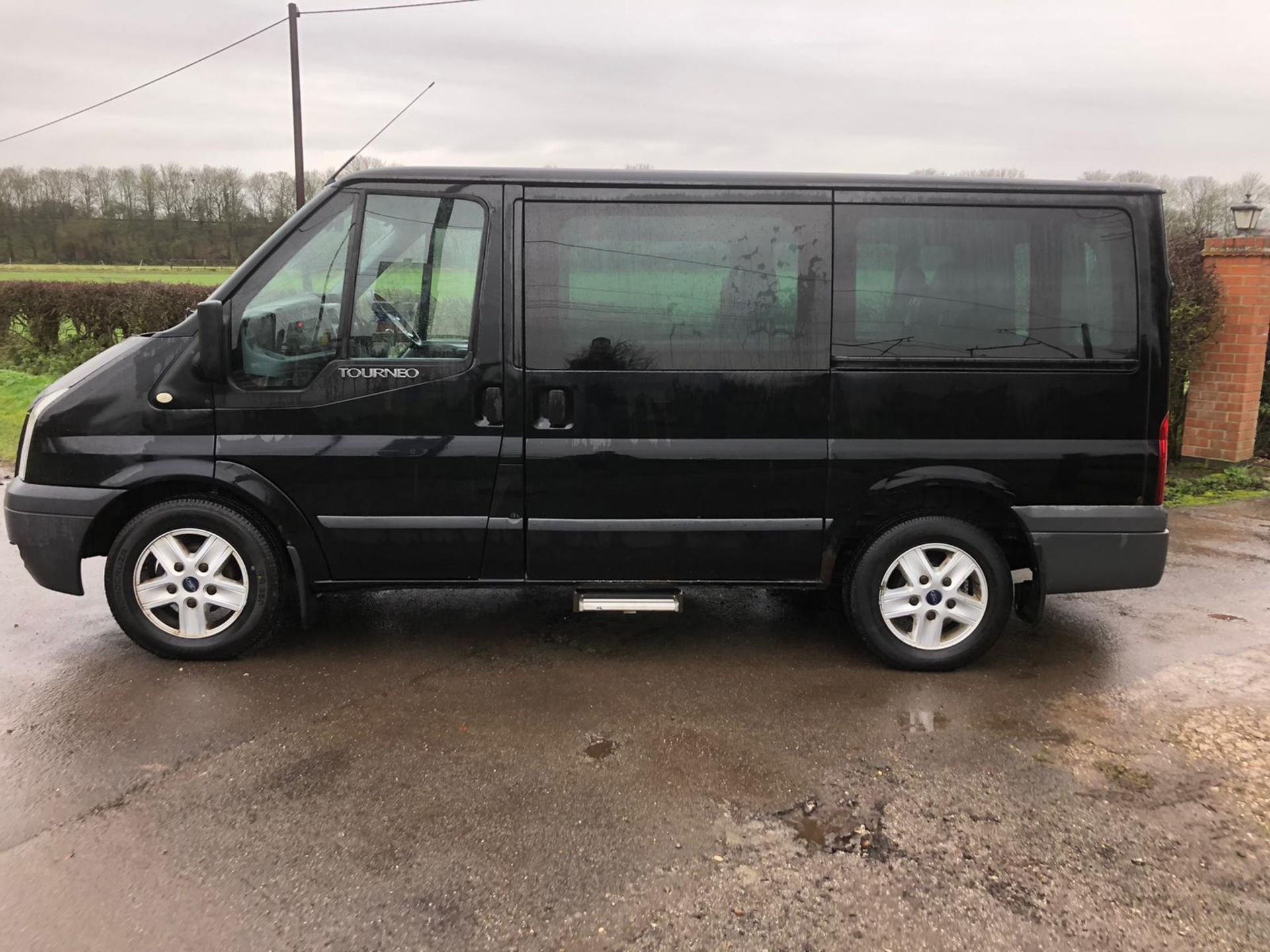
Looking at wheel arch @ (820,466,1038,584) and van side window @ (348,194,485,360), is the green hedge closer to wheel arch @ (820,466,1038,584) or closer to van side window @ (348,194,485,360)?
van side window @ (348,194,485,360)

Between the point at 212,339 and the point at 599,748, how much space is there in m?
2.30

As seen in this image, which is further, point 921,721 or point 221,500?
point 221,500

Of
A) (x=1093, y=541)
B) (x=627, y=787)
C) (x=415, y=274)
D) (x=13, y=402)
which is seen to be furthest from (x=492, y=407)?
(x=13, y=402)

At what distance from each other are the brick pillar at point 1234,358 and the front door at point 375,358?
704cm

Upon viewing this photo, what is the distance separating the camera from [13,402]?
11.9 metres

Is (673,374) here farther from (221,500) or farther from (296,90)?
(296,90)

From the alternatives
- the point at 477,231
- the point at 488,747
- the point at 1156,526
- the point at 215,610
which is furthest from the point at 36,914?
the point at 1156,526

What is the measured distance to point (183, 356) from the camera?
152 inches

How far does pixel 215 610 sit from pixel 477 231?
206cm

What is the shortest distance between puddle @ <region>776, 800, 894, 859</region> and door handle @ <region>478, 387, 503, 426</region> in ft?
6.42

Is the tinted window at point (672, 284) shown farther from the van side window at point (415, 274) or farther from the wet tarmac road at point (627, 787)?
the wet tarmac road at point (627, 787)

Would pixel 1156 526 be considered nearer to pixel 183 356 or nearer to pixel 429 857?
pixel 429 857

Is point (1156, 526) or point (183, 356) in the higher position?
point (183, 356)

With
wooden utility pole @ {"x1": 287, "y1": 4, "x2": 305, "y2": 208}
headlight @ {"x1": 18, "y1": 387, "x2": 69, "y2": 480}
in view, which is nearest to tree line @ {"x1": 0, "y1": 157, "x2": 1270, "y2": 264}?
wooden utility pole @ {"x1": 287, "y1": 4, "x2": 305, "y2": 208}
